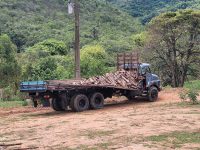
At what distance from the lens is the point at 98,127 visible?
14.8 meters

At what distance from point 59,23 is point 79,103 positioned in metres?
58.1

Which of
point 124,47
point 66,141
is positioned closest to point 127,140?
point 66,141

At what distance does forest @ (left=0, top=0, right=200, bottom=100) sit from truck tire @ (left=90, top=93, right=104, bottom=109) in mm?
8831

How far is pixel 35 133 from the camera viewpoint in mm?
14125

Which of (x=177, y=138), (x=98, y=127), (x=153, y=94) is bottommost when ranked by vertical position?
(x=177, y=138)

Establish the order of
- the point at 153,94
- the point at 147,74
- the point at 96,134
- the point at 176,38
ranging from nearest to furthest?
the point at 96,134, the point at 147,74, the point at 153,94, the point at 176,38

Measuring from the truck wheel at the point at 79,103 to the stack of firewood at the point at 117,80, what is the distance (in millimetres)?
670

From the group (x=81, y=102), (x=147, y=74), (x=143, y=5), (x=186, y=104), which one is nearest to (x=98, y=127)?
(x=81, y=102)

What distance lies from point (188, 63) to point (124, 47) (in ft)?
83.9

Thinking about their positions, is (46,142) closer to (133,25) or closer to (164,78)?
(164,78)

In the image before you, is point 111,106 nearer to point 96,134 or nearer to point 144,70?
point 144,70

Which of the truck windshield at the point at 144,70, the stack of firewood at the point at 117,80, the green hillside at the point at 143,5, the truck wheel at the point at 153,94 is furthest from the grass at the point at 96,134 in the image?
the green hillside at the point at 143,5

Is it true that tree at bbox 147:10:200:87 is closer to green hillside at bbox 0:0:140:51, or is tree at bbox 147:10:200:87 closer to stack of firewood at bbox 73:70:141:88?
stack of firewood at bbox 73:70:141:88

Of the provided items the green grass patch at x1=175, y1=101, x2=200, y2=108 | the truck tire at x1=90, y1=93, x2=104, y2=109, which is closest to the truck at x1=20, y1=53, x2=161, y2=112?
the truck tire at x1=90, y1=93, x2=104, y2=109
